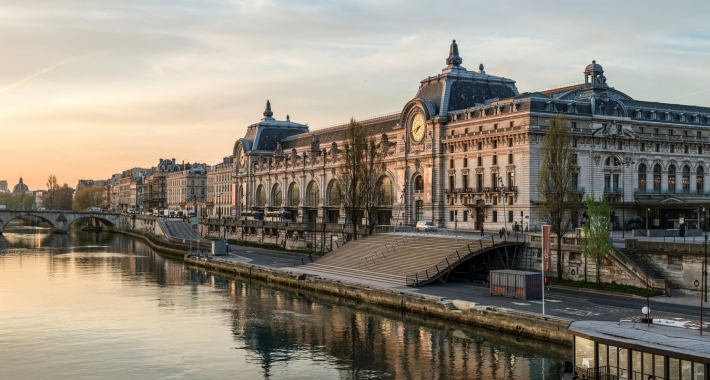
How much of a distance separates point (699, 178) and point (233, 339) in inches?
2959

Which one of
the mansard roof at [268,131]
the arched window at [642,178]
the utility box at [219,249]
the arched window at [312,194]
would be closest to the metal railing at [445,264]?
the arched window at [642,178]

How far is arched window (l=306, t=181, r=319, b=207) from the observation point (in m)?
138

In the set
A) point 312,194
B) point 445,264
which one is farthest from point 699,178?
point 312,194

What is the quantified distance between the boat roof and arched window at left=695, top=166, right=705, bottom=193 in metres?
72.9

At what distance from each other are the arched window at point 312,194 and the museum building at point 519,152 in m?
12.5

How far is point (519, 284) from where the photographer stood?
56.7 m

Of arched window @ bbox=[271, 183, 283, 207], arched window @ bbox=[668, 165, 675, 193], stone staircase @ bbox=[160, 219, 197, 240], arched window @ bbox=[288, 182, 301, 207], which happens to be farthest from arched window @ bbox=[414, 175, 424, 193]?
stone staircase @ bbox=[160, 219, 197, 240]

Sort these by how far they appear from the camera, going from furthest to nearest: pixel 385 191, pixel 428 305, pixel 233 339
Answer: pixel 385 191 → pixel 428 305 → pixel 233 339

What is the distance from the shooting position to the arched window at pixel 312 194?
452 ft

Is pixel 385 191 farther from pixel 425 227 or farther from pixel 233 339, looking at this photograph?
pixel 233 339

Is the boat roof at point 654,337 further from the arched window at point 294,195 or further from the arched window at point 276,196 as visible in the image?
the arched window at point 276,196

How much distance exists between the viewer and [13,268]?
95.5 metres

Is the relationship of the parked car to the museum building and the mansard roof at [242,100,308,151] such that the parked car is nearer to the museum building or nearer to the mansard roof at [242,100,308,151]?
the museum building

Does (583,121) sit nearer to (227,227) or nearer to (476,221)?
(476,221)
